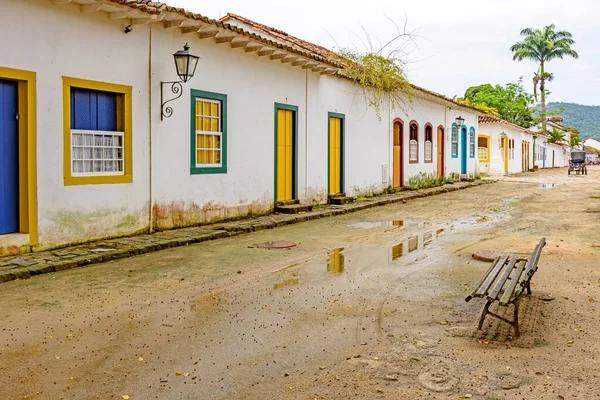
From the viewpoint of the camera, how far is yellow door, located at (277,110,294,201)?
14.4 m

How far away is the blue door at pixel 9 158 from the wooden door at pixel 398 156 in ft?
46.4

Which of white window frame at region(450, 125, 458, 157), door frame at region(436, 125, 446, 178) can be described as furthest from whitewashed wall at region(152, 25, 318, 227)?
white window frame at region(450, 125, 458, 157)

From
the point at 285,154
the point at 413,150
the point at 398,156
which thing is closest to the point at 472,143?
the point at 413,150

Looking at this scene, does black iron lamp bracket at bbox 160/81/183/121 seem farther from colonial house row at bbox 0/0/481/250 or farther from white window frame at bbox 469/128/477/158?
white window frame at bbox 469/128/477/158

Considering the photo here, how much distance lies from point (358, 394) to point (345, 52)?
14.4 m

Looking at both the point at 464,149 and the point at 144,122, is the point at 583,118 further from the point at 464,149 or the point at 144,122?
the point at 144,122

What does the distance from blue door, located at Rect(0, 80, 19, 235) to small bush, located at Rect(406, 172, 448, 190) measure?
604 inches

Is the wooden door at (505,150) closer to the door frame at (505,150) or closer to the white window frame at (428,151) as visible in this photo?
the door frame at (505,150)

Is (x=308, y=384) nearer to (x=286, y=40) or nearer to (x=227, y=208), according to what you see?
(x=227, y=208)

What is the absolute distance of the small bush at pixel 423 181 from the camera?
22.1m

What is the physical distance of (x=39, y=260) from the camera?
7.85 meters

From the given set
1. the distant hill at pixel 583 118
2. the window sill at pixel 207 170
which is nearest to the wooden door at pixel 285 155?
the window sill at pixel 207 170

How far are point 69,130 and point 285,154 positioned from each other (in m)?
6.42

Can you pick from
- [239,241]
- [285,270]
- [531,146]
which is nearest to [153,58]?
[239,241]
